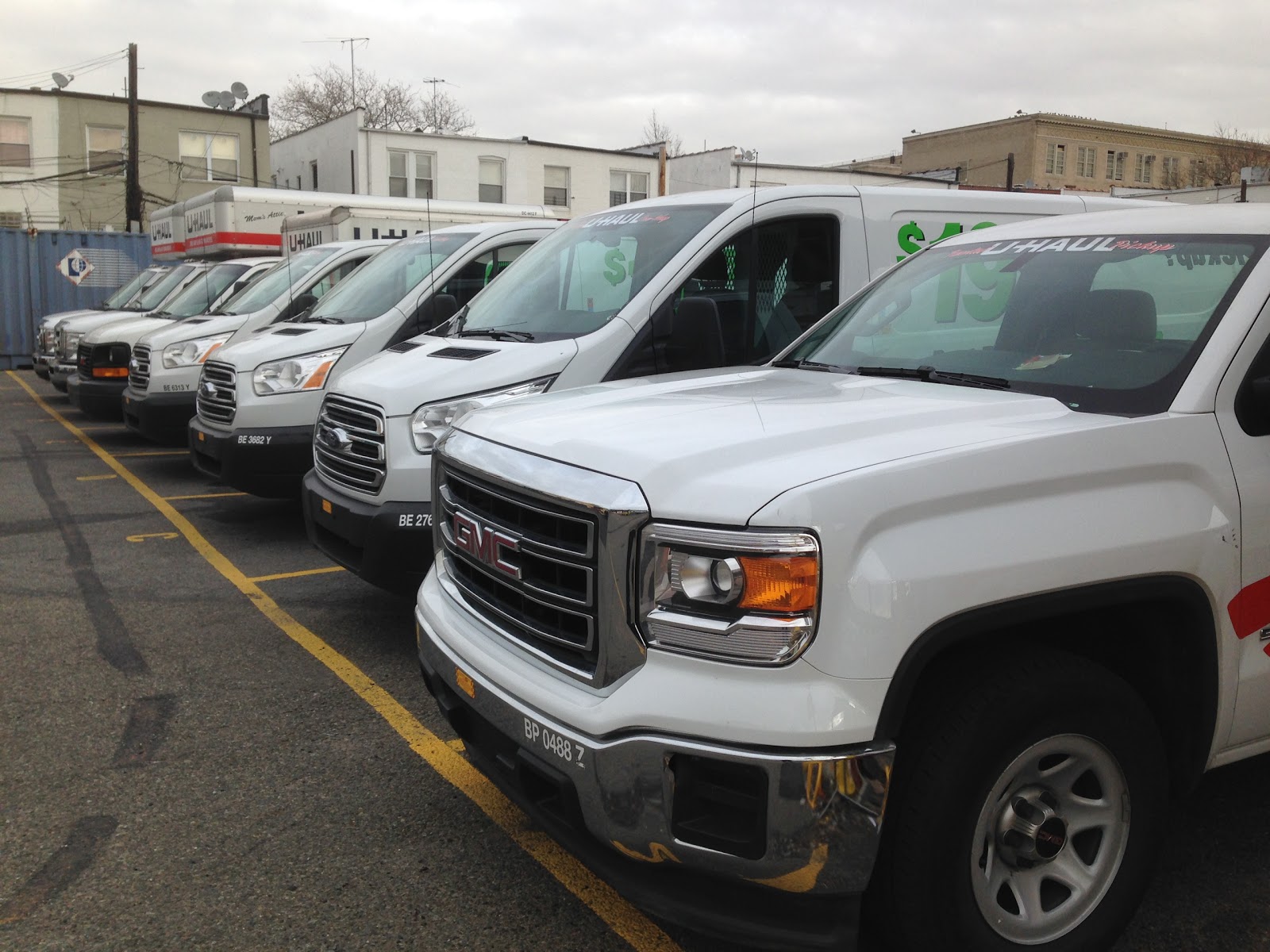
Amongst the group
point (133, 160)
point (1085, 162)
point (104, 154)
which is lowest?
point (133, 160)

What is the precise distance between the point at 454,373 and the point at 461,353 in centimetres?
32

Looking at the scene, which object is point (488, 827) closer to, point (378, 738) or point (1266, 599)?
point (378, 738)

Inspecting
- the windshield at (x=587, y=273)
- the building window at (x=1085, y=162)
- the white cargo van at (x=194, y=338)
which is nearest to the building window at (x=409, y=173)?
the white cargo van at (x=194, y=338)

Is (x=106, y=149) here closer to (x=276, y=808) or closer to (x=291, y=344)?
(x=291, y=344)

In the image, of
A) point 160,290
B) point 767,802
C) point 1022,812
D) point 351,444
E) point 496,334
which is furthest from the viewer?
point 160,290

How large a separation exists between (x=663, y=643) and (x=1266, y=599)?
163cm

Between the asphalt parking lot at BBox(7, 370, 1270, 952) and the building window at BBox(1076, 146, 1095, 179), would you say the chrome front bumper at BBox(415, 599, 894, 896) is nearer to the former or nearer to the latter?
the asphalt parking lot at BBox(7, 370, 1270, 952)

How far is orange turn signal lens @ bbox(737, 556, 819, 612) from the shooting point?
7.45ft

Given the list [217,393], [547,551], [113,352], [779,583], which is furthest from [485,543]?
[113,352]

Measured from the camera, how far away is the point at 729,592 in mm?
2338

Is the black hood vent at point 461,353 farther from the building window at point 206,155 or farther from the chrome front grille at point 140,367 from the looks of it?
the building window at point 206,155

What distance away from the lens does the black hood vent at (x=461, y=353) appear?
18.2 ft

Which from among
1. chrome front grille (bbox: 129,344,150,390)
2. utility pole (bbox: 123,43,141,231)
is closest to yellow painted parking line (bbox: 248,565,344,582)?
chrome front grille (bbox: 129,344,150,390)

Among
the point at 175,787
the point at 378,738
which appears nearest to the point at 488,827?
the point at 378,738
